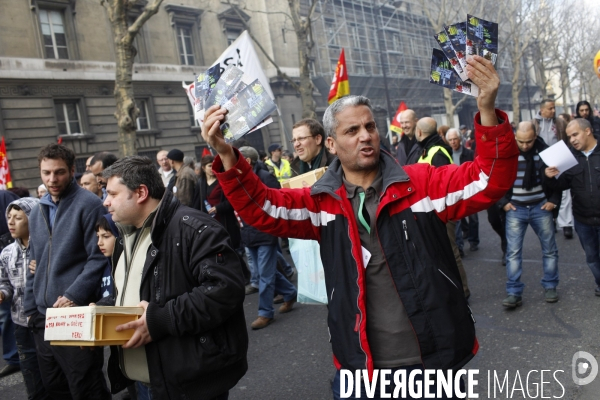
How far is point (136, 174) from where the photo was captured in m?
2.71

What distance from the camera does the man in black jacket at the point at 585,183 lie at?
16.9ft

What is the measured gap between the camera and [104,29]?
22734mm

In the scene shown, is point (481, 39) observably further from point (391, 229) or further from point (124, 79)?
point (124, 79)

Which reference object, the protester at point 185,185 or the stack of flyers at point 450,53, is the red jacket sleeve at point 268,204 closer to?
the stack of flyers at point 450,53

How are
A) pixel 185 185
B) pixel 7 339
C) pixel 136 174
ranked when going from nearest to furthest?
pixel 136 174 → pixel 7 339 → pixel 185 185

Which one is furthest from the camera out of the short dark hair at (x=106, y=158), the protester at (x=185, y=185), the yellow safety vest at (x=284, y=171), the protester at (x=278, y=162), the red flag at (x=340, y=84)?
the protester at (x=278, y=162)

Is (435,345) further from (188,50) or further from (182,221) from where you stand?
(188,50)

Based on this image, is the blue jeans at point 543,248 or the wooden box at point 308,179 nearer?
the wooden box at point 308,179

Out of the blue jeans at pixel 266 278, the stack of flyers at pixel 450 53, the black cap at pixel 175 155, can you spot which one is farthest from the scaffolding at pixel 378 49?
the stack of flyers at pixel 450 53

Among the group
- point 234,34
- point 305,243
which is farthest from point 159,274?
point 234,34

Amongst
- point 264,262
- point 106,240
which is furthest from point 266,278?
point 106,240

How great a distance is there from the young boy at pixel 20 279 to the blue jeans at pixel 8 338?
1348mm

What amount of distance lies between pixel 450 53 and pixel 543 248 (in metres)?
3.92

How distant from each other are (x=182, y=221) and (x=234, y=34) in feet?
92.1
